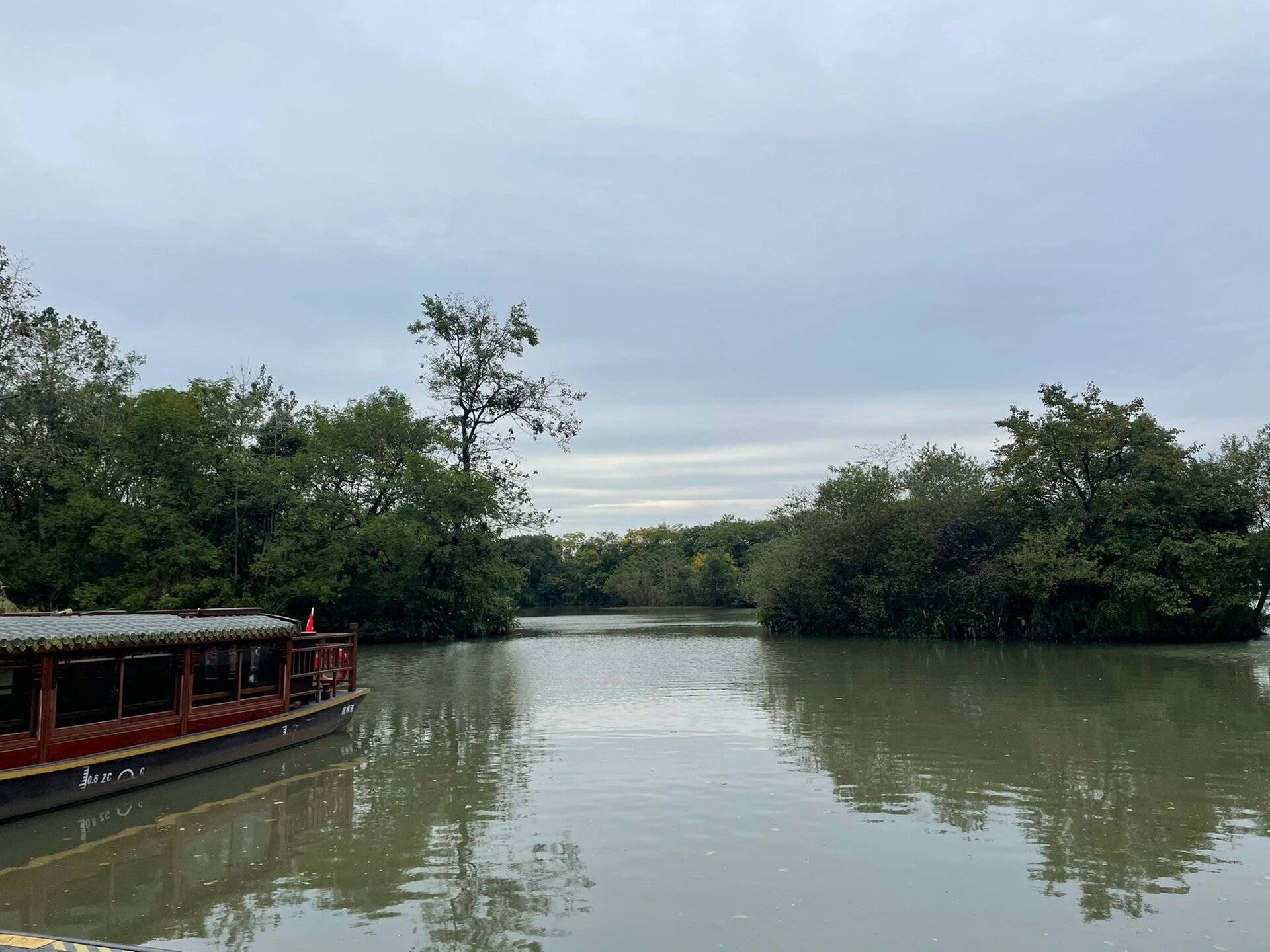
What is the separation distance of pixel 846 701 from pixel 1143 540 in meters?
23.9

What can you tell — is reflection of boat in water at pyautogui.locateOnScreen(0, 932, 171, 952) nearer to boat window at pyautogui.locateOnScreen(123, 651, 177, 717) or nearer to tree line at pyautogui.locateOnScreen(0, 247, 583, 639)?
boat window at pyautogui.locateOnScreen(123, 651, 177, 717)

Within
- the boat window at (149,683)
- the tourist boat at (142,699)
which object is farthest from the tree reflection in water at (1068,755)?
the boat window at (149,683)

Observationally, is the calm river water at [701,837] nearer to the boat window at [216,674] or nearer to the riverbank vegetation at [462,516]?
the boat window at [216,674]

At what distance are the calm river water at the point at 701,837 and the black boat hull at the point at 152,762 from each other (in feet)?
0.83

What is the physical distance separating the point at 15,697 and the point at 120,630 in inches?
62.1

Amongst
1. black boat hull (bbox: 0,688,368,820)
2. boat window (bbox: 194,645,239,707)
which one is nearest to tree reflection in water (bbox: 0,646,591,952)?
black boat hull (bbox: 0,688,368,820)

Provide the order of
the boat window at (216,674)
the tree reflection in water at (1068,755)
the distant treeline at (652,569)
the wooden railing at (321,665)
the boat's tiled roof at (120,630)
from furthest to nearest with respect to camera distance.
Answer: the distant treeline at (652,569)
the wooden railing at (321,665)
the boat window at (216,674)
the boat's tiled roof at (120,630)
the tree reflection in water at (1068,755)

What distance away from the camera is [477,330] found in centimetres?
Result: 5297

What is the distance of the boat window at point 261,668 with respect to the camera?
1614 cm

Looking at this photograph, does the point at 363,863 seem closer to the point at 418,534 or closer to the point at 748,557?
the point at 418,534

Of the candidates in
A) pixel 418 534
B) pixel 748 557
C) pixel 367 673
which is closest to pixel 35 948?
pixel 367 673

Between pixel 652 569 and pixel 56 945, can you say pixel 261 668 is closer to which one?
pixel 56 945

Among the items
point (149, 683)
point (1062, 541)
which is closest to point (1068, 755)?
point (149, 683)

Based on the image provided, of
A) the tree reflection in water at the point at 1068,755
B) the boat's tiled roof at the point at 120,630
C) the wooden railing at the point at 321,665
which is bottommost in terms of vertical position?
the tree reflection in water at the point at 1068,755
